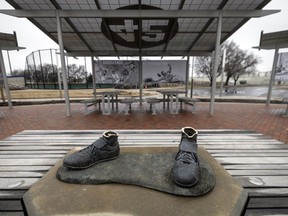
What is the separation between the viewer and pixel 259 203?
3.76ft

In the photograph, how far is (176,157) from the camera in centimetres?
135

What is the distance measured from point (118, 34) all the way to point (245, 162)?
23.9ft

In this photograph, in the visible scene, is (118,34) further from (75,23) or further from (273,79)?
(273,79)

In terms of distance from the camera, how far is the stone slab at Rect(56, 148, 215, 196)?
1.12 m

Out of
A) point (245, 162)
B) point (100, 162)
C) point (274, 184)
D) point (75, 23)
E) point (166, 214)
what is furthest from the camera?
point (75, 23)

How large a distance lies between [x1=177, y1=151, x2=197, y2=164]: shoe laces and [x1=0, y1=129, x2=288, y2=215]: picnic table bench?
45 centimetres

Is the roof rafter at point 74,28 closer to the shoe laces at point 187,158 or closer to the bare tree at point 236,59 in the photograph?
the shoe laces at point 187,158

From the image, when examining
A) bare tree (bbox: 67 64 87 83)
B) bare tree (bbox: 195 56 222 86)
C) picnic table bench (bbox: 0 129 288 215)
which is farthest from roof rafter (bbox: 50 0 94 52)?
bare tree (bbox: 195 56 222 86)

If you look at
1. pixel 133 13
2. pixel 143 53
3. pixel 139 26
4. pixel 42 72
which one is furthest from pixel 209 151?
pixel 42 72

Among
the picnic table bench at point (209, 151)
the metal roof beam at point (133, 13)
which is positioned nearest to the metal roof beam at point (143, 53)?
the metal roof beam at point (133, 13)

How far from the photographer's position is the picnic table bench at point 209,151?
1160 millimetres

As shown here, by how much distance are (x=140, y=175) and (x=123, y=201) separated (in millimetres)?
276

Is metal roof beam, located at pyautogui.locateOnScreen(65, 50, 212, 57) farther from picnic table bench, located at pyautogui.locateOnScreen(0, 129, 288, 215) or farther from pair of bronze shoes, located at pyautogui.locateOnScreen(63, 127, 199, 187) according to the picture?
pair of bronze shoes, located at pyautogui.locateOnScreen(63, 127, 199, 187)

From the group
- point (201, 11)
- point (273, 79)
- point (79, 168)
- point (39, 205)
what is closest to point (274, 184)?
point (79, 168)
